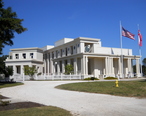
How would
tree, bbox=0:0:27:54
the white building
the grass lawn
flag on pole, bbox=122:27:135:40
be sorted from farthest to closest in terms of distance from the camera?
the white building
flag on pole, bbox=122:27:135:40
tree, bbox=0:0:27:54
the grass lawn

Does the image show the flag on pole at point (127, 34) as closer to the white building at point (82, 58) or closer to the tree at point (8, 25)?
the white building at point (82, 58)

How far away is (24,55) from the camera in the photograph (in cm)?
6331

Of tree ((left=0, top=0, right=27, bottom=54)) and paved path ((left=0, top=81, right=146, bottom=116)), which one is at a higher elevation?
tree ((left=0, top=0, right=27, bottom=54))

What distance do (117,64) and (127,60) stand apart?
3219 millimetres

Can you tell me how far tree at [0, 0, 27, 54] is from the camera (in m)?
26.7

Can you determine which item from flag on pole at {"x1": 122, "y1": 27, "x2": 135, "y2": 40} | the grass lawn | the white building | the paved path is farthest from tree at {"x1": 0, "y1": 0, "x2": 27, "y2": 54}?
flag on pole at {"x1": 122, "y1": 27, "x2": 135, "y2": 40}

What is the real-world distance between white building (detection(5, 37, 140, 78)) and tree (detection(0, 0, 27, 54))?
20.3 m

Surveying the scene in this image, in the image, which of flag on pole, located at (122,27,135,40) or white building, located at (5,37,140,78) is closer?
flag on pole, located at (122,27,135,40)

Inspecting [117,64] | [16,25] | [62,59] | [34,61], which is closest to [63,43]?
[62,59]

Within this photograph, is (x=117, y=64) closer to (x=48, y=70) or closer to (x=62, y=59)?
(x=62, y=59)

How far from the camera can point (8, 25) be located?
2739 centimetres

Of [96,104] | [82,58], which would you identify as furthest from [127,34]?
[96,104]

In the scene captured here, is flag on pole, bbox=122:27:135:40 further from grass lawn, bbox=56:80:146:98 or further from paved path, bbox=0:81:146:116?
paved path, bbox=0:81:146:116

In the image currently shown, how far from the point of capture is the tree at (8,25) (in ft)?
87.5
